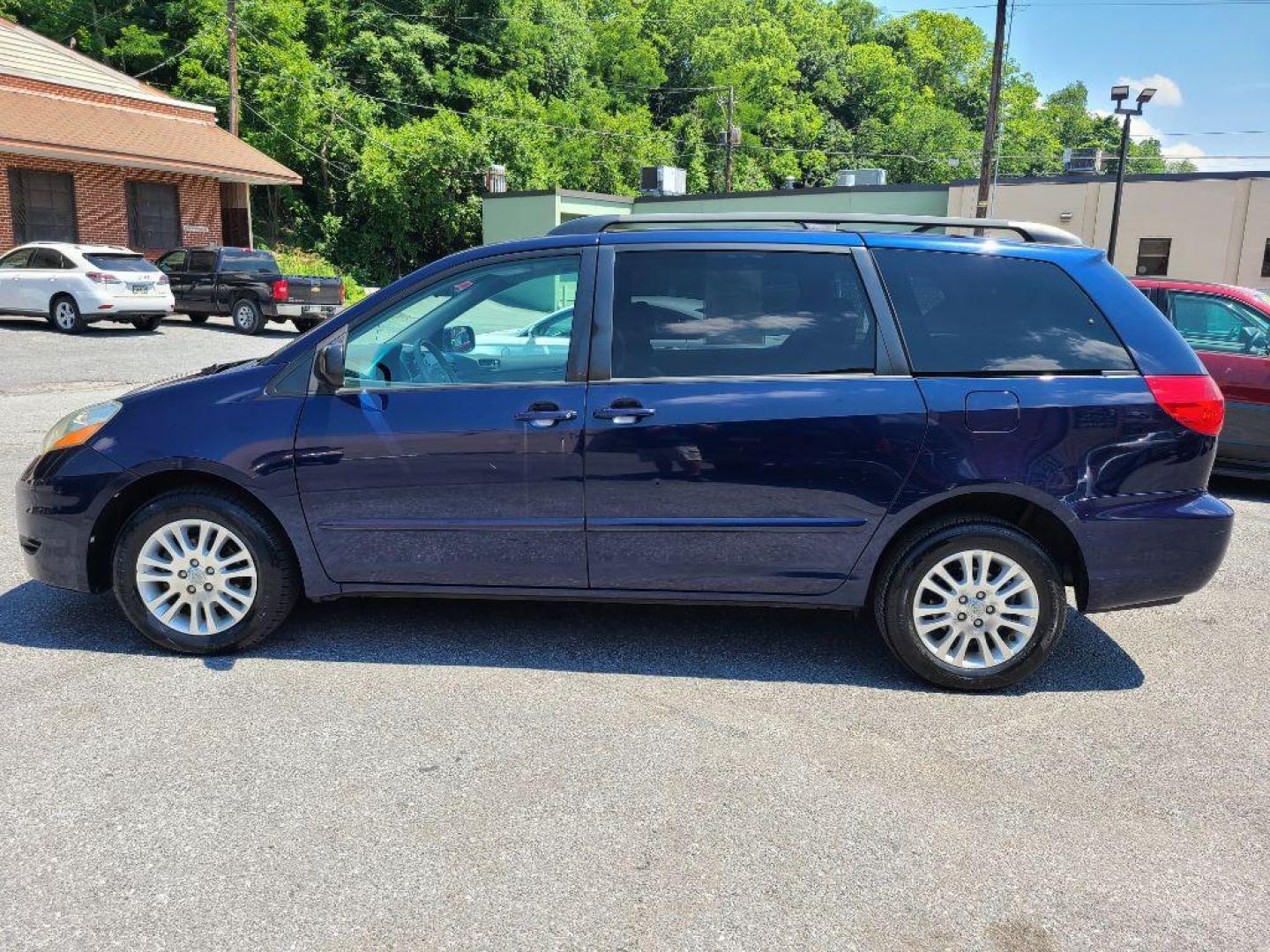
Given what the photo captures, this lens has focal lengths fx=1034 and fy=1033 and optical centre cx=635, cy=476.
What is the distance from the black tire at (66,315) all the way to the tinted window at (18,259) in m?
1.17

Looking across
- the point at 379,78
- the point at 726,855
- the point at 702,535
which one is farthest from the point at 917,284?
the point at 379,78

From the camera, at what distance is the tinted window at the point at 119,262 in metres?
18.9

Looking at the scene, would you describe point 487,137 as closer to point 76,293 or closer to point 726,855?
point 76,293

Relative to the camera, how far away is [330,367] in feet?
13.7

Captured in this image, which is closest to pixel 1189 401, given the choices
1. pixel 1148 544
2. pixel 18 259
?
pixel 1148 544

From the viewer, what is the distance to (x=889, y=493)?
407cm

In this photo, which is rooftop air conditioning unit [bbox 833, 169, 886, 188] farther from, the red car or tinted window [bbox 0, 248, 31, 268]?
the red car

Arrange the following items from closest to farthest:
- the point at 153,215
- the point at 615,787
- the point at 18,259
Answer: the point at 615,787
the point at 18,259
the point at 153,215

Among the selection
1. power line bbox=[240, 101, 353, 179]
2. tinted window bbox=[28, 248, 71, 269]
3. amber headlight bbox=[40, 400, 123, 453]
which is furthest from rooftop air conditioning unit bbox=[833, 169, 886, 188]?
amber headlight bbox=[40, 400, 123, 453]

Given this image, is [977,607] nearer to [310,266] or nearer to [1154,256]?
[1154,256]

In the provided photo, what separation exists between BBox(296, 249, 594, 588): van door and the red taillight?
229cm

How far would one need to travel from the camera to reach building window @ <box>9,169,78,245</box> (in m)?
24.6

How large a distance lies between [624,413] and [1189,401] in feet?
7.34

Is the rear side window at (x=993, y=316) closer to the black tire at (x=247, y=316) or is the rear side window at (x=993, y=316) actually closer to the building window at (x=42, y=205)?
the black tire at (x=247, y=316)
